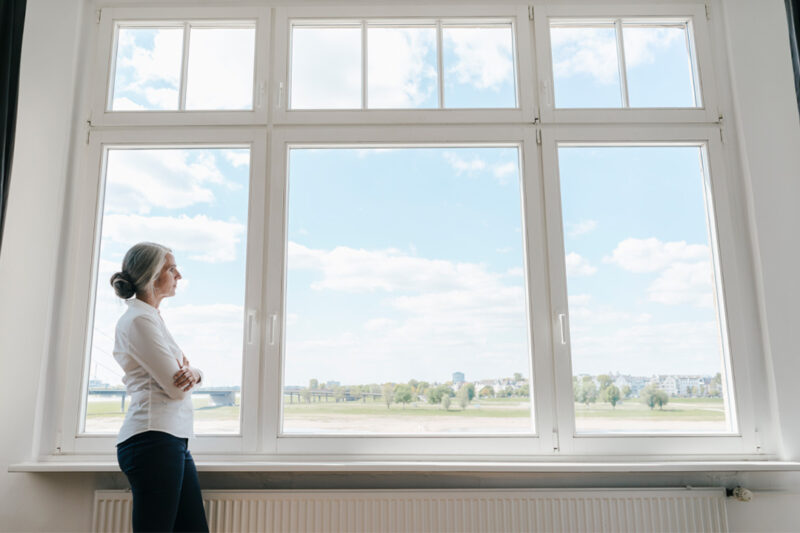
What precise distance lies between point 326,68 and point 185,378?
58.2 inches

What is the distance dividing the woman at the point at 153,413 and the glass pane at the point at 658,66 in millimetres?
2137

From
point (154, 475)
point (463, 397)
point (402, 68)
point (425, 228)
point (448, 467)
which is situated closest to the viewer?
point (154, 475)

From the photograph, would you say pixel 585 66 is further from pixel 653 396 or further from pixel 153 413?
pixel 153 413

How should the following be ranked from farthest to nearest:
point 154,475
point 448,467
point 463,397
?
point 463,397 < point 448,467 < point 154,475

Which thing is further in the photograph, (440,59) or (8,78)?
(440,59)

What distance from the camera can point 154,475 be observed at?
1.58 meters

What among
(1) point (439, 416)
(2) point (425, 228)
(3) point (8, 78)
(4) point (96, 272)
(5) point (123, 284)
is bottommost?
(1) point (439, 416)

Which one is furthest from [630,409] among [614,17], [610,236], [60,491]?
[60,491]

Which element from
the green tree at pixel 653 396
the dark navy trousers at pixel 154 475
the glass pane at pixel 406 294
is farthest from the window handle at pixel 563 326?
the dark navy trousers at pixel 154 475

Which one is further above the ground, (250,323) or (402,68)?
(402,68)

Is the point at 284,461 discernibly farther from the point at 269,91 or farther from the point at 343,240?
the point at 269,91

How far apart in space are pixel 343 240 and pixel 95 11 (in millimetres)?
1549

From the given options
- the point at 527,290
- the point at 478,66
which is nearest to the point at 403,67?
the point at 478,66

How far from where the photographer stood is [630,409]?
212 cm
